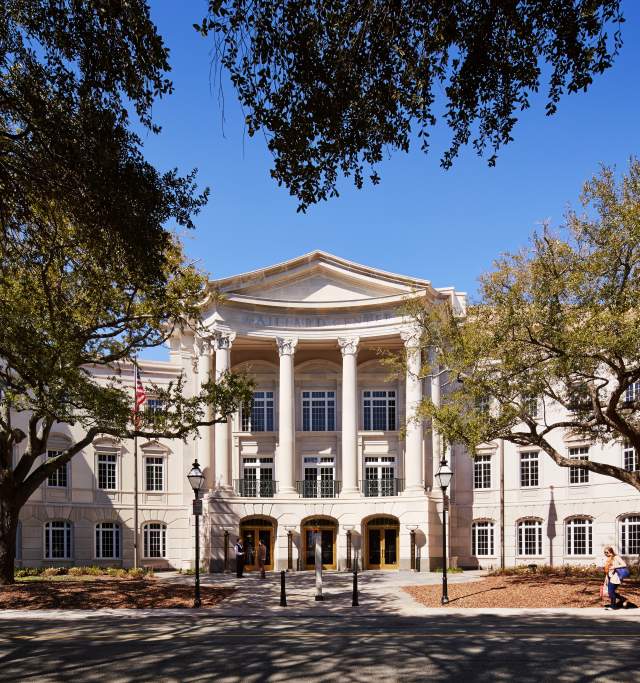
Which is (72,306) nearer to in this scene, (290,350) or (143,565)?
(290,350)

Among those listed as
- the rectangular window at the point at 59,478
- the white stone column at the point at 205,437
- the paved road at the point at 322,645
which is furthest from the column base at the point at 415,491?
the rectangular window at the point at 59,478

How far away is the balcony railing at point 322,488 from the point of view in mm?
42969

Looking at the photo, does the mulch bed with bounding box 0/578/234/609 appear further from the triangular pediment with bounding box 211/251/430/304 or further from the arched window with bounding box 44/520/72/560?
the triangular pediment with bounding box 211/251/430/304

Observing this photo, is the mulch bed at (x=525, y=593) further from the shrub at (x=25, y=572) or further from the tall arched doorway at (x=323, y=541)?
the shrub at (x=25, y=572)

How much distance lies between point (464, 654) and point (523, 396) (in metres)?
11.3

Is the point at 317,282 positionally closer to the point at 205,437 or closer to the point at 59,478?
the point at 205,437

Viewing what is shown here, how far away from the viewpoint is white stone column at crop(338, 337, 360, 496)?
4081 centimetres

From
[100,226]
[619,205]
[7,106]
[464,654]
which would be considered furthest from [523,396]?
[7,106]

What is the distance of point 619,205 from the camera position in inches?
826

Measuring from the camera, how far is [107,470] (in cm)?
4331

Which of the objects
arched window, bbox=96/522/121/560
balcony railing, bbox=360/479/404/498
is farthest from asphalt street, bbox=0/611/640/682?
arched window, bbox=96/522/121/560

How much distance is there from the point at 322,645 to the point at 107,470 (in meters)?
31.1

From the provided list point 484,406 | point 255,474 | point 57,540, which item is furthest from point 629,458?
point 57,540

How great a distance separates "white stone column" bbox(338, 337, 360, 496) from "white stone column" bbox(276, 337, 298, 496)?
2.81m
